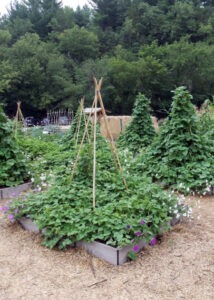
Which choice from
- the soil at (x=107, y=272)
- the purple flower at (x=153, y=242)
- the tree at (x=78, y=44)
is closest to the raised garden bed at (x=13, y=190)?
the soil at (x=107, y=272)

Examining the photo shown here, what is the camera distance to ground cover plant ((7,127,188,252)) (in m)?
2.57

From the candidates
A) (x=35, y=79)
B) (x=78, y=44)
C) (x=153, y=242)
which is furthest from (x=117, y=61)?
(x=153, y=242)

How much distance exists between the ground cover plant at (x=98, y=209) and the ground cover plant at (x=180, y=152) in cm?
97

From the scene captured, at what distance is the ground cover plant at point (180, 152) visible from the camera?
4305mm

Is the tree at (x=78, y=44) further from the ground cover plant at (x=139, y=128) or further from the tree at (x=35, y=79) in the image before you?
the ground cover plant at (x=139, y=128)

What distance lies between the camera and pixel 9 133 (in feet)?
14.5

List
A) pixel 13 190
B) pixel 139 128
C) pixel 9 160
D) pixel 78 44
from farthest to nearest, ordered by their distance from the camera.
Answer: pixel 78 44 → pixel 139 128 → pixel 9 160 → pixel 13 190

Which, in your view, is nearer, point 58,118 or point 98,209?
point 98,209

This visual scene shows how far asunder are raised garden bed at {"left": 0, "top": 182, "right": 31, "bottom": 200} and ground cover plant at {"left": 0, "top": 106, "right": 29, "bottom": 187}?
0.21 feet

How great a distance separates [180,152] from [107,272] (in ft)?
8.51

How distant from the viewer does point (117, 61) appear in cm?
2420

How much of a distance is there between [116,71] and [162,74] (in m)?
3.57

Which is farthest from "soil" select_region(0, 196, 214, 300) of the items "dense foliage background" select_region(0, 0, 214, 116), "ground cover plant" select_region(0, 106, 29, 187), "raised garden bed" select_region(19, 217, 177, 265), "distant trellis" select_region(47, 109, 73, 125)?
"dense foliage background" select_region(0, 0, 214, 116)

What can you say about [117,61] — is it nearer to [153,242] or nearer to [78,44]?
[78,44]
